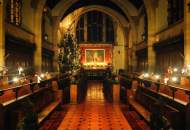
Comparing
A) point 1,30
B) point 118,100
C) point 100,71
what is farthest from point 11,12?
point 100,71

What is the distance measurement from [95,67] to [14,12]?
22.6 metres

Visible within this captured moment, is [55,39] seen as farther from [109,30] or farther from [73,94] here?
[73,94]

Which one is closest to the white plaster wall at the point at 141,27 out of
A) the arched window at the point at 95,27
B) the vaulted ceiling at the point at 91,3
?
the vaulted ceiling at the point at 91,3

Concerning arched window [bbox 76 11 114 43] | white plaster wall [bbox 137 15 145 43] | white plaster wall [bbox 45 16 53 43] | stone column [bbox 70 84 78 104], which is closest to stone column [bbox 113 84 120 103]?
stone column [bbox 70 84 78 104]

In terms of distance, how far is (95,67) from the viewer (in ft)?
133

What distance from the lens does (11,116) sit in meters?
6.81

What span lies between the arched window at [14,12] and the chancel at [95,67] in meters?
0.06

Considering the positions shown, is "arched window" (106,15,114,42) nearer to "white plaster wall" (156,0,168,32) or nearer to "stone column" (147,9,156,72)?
"stone column" (147,9,156,72)

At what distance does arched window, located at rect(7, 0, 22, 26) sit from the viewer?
58.8ft

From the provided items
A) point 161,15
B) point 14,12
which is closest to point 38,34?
point 14,12

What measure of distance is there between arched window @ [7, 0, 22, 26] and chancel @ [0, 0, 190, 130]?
0.06m

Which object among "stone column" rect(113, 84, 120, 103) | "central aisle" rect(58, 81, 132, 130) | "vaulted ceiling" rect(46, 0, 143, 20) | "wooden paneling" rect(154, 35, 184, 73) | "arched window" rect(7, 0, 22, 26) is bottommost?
"central aisle" rect(58, 81, 132, 130)

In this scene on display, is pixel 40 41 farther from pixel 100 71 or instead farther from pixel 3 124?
pixel 3 124

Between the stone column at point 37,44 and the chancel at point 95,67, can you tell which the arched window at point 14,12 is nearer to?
the chancel at point 95,67
